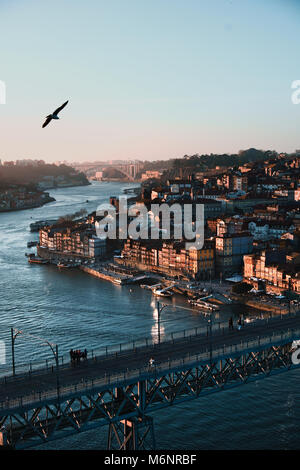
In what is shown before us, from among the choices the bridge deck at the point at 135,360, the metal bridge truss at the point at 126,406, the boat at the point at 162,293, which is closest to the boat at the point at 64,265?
the boat at the point at 162,293

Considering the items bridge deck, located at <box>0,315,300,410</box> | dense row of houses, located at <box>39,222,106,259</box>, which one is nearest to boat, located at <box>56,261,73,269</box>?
dense row of houses, located at <box>39,222,106,259</box>

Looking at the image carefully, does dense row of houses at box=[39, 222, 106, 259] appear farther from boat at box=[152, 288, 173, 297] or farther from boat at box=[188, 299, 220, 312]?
boat at box=[188, 299, 220, 312]

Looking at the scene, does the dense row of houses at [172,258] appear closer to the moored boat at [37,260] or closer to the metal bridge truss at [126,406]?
the moored boat at [37,260]

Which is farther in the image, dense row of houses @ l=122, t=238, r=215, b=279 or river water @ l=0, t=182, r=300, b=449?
dense row of houses @ l=122, t=238, r=215, b=279

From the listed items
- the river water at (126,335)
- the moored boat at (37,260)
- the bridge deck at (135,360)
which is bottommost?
the river water at (126,335)

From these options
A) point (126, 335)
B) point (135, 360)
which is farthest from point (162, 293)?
point (135, 360)
